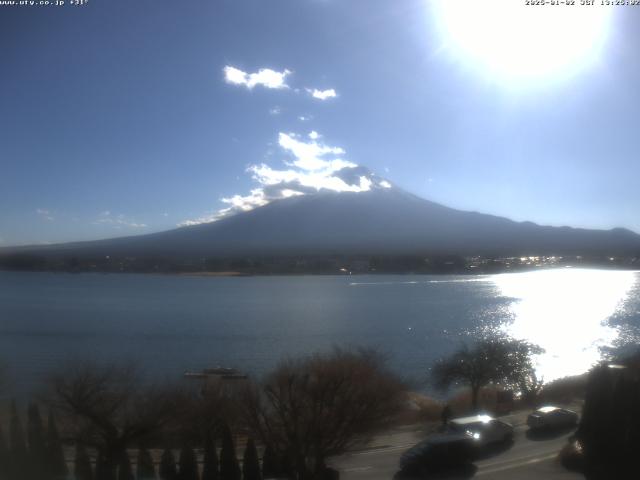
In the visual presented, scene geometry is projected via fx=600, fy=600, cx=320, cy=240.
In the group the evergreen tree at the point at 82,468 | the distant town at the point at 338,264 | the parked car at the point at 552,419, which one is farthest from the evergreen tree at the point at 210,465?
the distant town at the point at 338,264

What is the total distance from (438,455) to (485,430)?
21.8 inches

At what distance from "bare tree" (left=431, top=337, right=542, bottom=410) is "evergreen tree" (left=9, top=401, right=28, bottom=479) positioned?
4.15m

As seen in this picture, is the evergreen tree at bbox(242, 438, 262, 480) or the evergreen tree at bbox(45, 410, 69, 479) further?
the evergreen tree at bbox(242, 438, 262, 480)

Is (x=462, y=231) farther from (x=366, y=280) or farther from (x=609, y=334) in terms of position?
(x=609, y=334)

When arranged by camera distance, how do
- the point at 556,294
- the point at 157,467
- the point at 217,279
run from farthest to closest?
the point at 217,279, the point at 556,294, the point at 157,467

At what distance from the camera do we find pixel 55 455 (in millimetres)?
3354

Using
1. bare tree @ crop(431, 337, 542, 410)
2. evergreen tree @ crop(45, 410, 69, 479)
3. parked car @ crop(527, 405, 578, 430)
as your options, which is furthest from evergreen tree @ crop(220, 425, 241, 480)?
bare tree @ crop(431, 337, 542, 410)

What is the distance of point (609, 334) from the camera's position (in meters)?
Answer: 10.5

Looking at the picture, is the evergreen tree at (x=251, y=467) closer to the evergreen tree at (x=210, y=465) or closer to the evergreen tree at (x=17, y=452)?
the evergreen tree at (x=210, y=465)

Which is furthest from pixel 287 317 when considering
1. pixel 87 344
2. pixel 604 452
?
pixel 604 452

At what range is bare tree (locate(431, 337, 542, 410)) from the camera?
6.38 meters

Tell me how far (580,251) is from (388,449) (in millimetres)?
23607

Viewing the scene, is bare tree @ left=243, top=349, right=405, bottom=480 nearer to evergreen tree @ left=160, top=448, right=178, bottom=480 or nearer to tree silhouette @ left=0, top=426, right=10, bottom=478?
evergreen tree @ left=160, top=448, right=178, bottom=480

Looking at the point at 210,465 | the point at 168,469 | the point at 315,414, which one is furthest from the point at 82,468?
the point at 315,414
